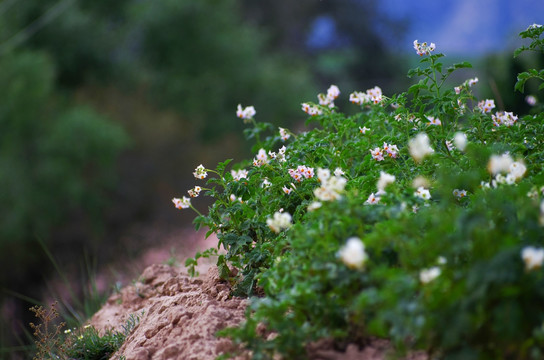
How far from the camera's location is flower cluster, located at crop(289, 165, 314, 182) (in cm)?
235

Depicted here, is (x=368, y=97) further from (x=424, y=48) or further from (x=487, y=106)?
(x=487, y=106)

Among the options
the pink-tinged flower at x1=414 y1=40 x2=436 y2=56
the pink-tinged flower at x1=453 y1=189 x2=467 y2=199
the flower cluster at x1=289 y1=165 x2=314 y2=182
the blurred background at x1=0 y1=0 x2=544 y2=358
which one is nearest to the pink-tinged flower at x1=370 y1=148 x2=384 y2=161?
the flower cluster at x1=289 y1=165 x2=314 y2=182

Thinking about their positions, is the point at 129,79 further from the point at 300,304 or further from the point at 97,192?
the point at 300,304

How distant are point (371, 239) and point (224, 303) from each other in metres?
0.96

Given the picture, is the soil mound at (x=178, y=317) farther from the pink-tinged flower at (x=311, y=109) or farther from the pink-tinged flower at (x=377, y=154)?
the pink-tinged flower at (x=311, y=109)

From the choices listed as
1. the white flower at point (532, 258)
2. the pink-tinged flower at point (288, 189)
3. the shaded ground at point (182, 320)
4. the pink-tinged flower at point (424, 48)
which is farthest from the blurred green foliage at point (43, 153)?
the white flower at point (532, 258)

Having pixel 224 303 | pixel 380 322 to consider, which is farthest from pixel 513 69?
pixel 380 322

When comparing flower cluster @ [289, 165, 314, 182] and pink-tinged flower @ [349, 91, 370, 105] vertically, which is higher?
pink-tinged flower @ [349, 91, 370, 105]

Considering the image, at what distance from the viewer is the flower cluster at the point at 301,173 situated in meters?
2.35

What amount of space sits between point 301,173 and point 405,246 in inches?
35.8

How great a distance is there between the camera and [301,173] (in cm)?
237

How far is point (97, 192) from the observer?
11320 mm

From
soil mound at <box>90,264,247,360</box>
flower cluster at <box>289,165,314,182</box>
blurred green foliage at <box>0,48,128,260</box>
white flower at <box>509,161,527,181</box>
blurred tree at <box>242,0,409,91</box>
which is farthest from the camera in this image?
blurred tree at <box>242,0,409,91</box>

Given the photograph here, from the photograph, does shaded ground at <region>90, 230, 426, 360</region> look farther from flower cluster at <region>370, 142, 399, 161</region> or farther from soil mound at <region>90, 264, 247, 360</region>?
flower cluster at <region>370, 142, 399, 161</region>
